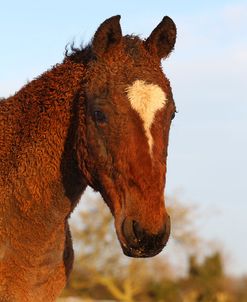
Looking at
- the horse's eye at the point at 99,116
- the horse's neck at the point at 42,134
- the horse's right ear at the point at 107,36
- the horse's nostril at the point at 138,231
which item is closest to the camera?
the horse's nostril at the point at 138,231

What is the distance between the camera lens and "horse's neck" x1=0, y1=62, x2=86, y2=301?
20.8 ft

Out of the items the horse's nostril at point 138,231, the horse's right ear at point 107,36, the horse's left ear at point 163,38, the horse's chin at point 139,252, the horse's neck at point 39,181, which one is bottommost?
the horse's chin at point 139,252

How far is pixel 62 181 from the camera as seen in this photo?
21.2ft

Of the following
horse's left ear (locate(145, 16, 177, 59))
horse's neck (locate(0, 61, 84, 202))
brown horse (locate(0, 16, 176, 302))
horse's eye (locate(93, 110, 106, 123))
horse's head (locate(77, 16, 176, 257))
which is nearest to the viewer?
horse's head (locate(77, 16, 176, 257))

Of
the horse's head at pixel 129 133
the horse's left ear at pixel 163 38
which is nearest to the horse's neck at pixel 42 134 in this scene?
the horse's head at pixel 129 133

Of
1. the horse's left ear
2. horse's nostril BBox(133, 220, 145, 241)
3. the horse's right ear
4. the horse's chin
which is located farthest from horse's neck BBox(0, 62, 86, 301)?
horse's nostril BBox(133, 220, 145, 241)

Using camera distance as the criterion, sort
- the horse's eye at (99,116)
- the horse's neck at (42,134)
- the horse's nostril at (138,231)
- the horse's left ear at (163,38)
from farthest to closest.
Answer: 1. the horse's left ear at (163,38)
2. the horse's neck at (42,134)
3. the horse's eye at (99,116)
4. the horse's nostril at (138,231)

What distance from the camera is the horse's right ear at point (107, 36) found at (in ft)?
20.6

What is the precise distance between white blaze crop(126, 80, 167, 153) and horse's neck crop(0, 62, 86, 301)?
29.9 inches

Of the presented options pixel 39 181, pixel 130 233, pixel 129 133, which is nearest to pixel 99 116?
pixel 129 133

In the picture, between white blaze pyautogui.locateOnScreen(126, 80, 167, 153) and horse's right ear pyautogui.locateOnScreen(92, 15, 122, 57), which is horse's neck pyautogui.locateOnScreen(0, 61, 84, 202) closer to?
horse's right ear pyautogui.locateOnScreen(92, 15, 122, 57)

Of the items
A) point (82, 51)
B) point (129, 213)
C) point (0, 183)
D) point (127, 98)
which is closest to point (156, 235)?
point (129, 213)

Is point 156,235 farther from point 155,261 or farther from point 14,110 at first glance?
point 155,261

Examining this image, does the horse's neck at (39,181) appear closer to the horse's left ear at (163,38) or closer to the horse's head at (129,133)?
the horse's head at (129,133)
